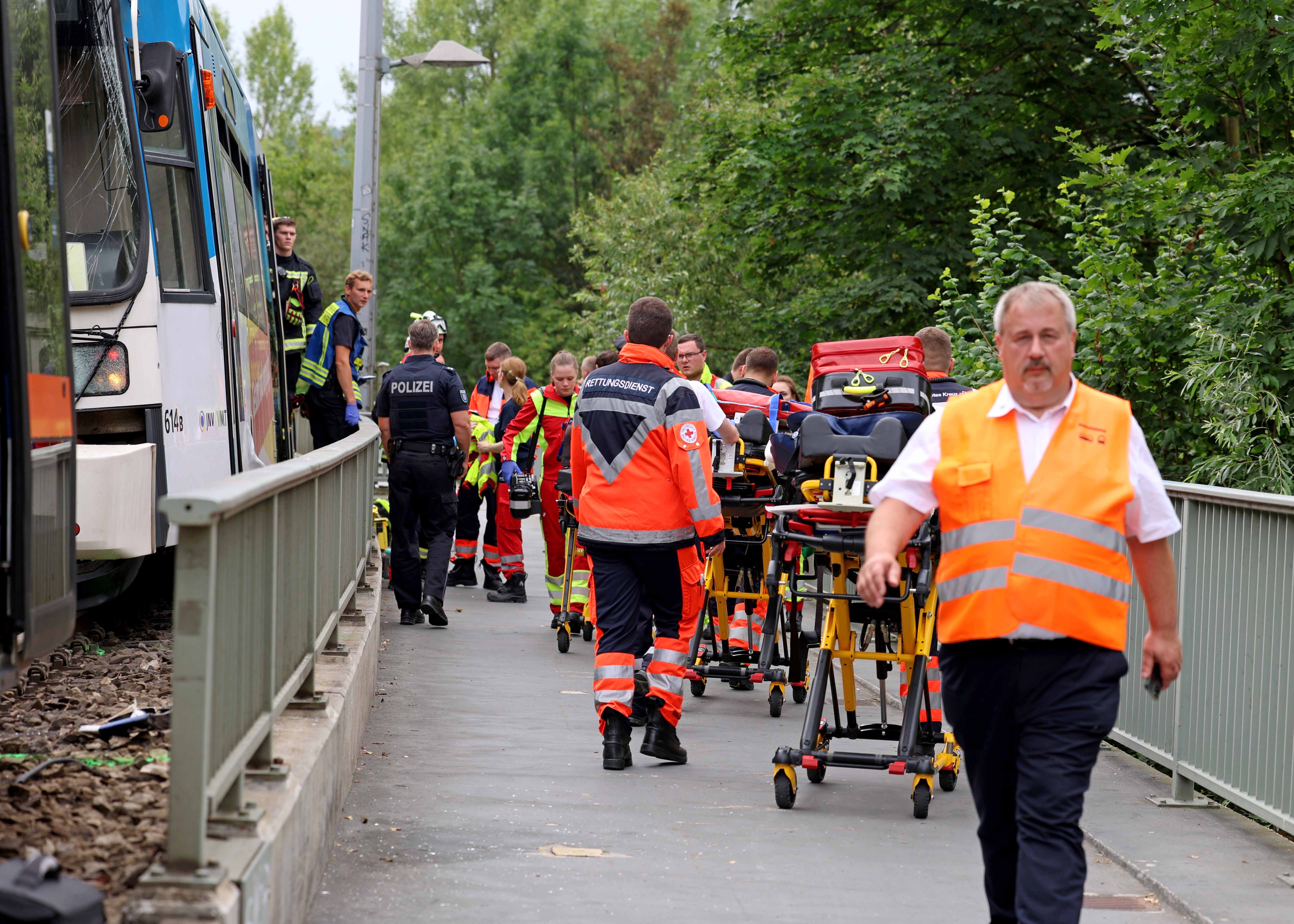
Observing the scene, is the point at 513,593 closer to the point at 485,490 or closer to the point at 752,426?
the point at 485,490

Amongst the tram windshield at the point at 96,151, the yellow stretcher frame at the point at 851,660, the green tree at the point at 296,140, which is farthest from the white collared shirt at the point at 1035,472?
the green tree at the point at 296,140

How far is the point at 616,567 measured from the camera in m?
8.09

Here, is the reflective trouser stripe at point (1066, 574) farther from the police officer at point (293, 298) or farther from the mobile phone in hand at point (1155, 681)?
the police officer at point (293, 298)

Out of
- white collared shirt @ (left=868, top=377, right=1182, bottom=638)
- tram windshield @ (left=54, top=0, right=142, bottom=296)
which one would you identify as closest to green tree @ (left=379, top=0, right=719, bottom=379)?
tram windshield @ (left=54, top=0, right=142, bottom=296)

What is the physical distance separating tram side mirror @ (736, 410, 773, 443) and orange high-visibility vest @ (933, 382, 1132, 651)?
4172 mm

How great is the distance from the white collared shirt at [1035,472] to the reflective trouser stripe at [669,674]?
11.8ft

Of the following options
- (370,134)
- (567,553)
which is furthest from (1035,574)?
(370,134)

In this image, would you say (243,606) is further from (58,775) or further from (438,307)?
(438,307)

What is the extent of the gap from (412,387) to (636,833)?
687 centimetres

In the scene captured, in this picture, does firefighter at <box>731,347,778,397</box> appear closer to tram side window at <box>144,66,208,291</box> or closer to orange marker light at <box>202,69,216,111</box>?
tram side window at <box>144,66,208,291</box>

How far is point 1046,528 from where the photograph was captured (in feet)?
14.3

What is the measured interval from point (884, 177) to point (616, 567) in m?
13.4

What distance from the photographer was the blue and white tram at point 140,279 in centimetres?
773

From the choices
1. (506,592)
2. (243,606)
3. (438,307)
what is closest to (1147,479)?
(243,606)
